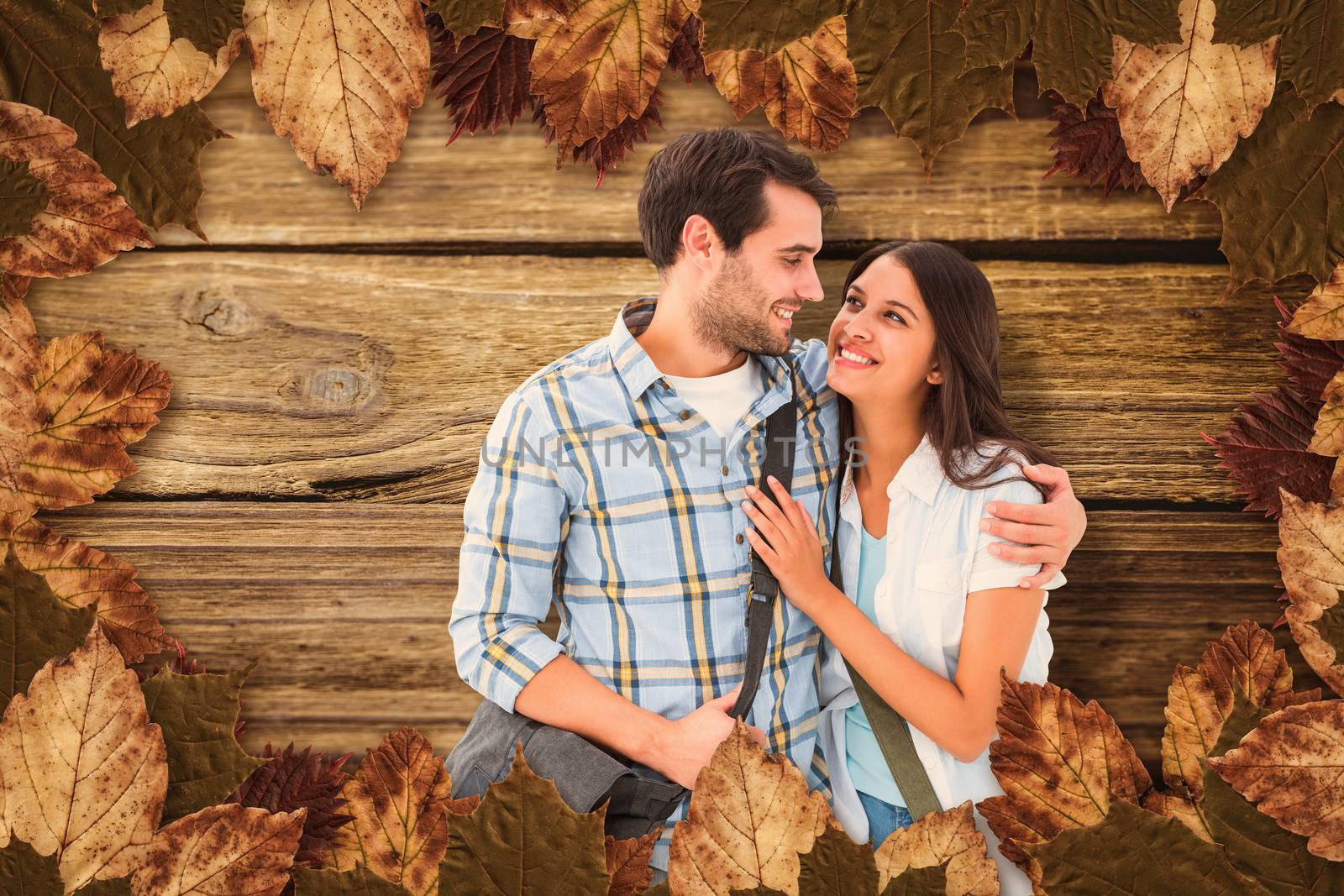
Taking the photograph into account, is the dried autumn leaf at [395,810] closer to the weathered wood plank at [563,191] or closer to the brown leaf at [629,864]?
the brown leaf at [629,864]

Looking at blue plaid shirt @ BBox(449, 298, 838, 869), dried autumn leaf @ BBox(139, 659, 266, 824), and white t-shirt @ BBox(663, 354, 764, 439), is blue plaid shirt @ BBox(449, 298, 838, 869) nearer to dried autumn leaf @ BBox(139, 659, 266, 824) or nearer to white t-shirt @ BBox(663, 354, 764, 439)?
white t-shirt @ BBox(663, 354, 764, 439)

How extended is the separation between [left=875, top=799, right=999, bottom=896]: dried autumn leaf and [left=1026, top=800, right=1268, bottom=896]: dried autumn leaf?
0.09m

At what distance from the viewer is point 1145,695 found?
5.13 feet

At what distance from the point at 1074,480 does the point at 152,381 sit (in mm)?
1501

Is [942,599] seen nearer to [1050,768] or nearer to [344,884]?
[1050,768]

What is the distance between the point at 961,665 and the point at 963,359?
0.51 m

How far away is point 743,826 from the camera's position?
111cm

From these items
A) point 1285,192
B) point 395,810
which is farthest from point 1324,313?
point 395,810

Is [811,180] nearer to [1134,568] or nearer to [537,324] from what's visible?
[537,324]

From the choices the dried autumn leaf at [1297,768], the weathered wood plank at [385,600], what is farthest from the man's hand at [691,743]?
the dried autumn leaf at [1297,768]

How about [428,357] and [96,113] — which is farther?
[428,357]

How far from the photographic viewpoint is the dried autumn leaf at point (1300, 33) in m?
1.09

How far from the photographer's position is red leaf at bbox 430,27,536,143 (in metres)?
1.19

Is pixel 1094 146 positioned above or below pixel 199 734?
above
